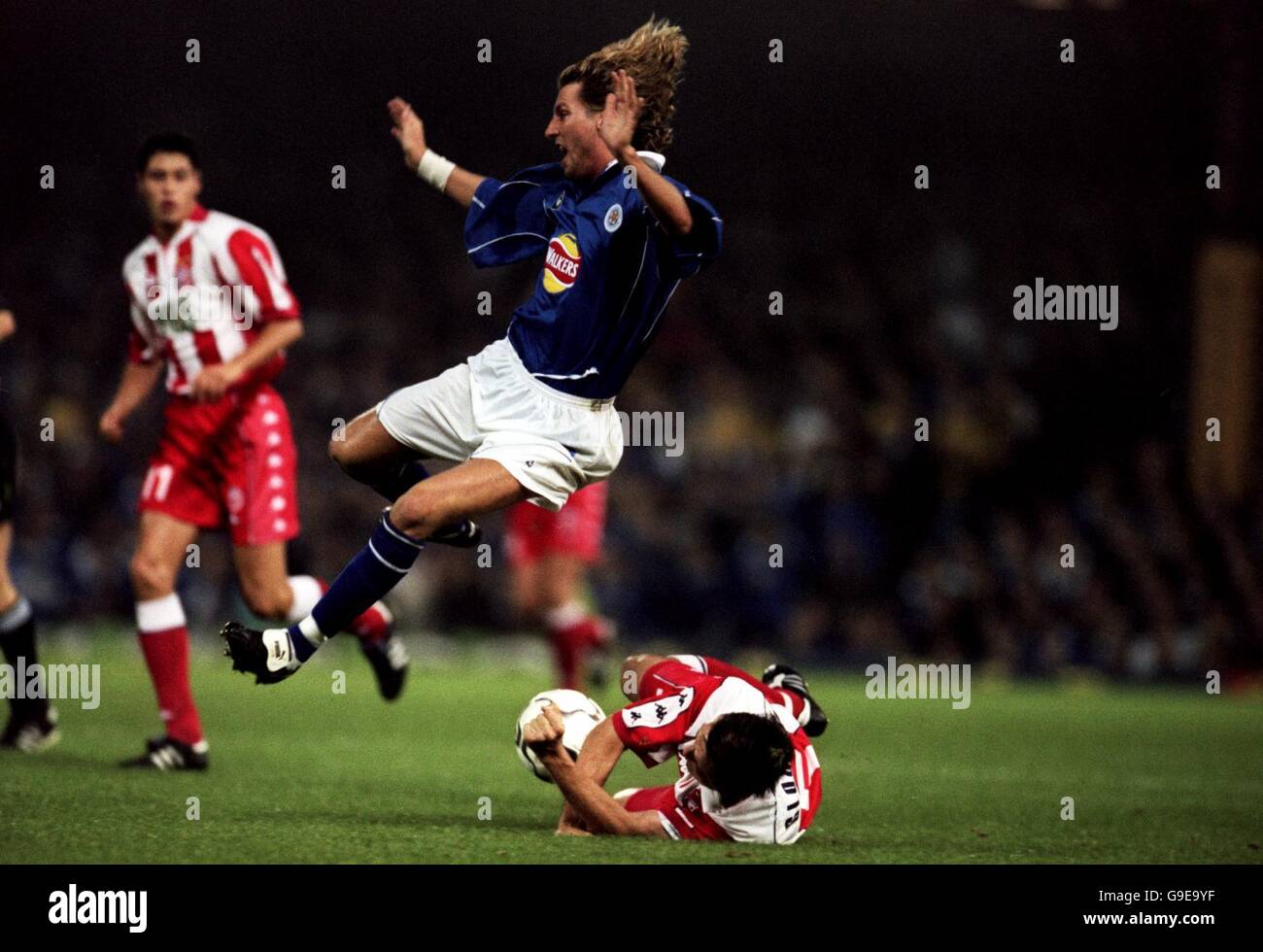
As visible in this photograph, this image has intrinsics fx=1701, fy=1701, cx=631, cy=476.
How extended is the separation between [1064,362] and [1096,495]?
5.20 feet

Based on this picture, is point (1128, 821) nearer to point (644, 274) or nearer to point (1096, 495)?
point (644, 274)

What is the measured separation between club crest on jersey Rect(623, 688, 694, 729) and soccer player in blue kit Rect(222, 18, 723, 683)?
0.81 metres

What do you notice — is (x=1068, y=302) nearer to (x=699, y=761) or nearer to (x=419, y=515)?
(x=419, y=515)

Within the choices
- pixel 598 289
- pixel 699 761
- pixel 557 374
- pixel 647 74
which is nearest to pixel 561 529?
pixel 557 374

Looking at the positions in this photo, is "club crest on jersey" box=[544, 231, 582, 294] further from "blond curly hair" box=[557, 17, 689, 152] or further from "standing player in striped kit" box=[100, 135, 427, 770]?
"standing player in striped kit" box=[100, 135, 427, 770]

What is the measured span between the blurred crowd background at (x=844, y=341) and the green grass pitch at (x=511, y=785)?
5.69 ft

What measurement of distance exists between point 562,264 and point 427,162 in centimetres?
85

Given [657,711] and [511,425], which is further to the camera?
[511,425]

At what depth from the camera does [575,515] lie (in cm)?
975

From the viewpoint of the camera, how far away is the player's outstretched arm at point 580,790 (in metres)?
5.01

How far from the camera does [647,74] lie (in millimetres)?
5594

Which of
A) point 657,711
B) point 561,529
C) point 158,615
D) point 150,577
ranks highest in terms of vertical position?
point 561,529
